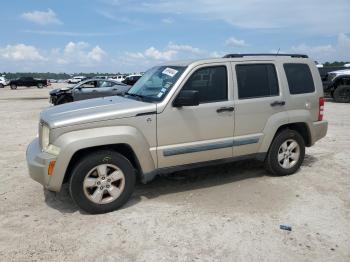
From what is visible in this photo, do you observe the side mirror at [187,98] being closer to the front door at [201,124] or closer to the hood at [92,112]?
the front door at [201,124]

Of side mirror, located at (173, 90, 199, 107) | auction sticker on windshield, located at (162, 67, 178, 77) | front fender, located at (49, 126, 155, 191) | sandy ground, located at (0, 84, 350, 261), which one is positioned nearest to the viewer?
sandy ground, located at (0, 84, 350, 261)

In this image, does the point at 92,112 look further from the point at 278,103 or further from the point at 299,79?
the point at 299,79

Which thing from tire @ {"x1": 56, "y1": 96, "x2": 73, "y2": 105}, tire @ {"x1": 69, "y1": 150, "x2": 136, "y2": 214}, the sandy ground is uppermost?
tire @ {"x1": 56, "y1": 96, "x2": 73, "y2": 105}

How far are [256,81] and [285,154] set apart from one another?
1.29 meters

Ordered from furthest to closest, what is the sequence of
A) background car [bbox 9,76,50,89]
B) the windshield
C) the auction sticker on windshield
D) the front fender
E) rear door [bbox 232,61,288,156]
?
background car [bbox 9,76,50,89] < rear door [bbox 232,61,288,156] < the auction sticker on windshield < the windshield < the front fender

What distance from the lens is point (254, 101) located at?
18.2ft

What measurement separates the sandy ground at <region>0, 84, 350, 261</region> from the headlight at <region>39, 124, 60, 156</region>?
0.82m

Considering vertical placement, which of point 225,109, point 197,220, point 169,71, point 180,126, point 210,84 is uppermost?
point 169,71

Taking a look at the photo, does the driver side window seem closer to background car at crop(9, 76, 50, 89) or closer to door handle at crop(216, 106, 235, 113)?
door handle at crop(216, 106, 235, 113)

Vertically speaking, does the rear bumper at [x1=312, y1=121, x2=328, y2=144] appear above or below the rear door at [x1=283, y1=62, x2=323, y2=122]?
below

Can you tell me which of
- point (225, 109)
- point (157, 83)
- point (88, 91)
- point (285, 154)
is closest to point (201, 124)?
point (225, 109)

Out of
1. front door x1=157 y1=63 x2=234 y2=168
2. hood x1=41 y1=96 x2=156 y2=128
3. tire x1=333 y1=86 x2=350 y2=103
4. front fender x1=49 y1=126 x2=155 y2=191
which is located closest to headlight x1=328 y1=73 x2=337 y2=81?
tire x1=333 y1=86 x2=350 y2=103

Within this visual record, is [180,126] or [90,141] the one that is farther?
[180,126]

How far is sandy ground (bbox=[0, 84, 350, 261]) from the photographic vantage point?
3.75 metres
